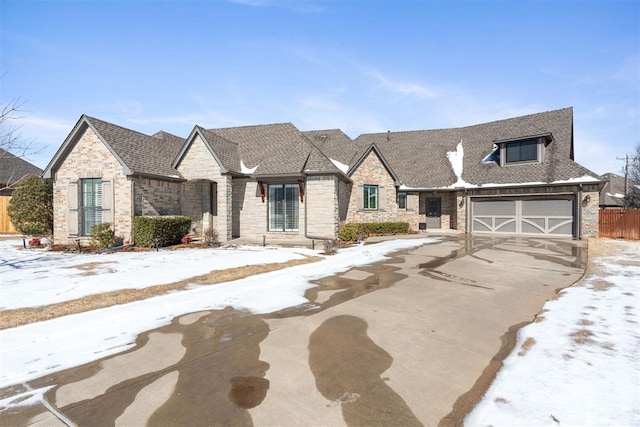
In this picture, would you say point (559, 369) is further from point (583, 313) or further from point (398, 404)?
point (583, 313)

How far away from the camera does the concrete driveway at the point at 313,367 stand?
312 cm

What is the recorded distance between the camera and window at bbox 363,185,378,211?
70.4ft

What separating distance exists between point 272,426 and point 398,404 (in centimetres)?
131

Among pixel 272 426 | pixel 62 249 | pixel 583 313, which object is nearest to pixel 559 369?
pixel 583 313

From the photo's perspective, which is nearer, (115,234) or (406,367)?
(406,367)

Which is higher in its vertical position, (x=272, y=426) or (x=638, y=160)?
(x=638, y=160)

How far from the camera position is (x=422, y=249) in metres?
14.5

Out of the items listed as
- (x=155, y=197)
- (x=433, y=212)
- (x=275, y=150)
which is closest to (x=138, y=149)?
(x=155, y=197)

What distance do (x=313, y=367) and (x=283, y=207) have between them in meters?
14.5

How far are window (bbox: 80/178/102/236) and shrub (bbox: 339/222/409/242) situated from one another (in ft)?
41.8

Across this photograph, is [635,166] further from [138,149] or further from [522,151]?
[138,149]

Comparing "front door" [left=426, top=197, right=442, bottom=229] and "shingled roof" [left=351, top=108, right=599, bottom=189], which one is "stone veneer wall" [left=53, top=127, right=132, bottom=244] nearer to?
"shingled roof" [left=351, top=108, right=599, bottom=189]

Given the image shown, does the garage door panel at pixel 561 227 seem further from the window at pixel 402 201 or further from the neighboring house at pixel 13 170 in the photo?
the neighboring house at pixel 13 170

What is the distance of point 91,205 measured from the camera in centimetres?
1583
